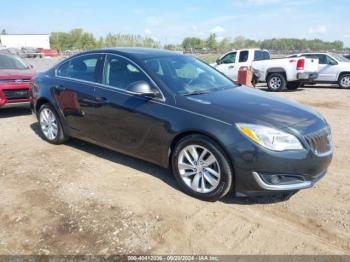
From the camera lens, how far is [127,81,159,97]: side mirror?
13.2 ft

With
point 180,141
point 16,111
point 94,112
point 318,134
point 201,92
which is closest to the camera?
point 318,134

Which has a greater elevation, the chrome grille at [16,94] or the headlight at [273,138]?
the headlight at [273,138]

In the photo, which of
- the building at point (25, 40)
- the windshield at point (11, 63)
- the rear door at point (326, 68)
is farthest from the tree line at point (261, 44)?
the windshield at point (11, 63)

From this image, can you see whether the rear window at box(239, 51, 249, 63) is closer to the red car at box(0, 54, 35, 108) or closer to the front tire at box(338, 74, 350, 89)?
the front tire at box(338, 74, 350, 89)

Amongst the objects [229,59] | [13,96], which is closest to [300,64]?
[229,59]

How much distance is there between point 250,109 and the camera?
12.4 feet

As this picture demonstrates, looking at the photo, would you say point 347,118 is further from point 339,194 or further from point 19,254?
point 19,254

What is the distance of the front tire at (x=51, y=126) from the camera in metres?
5.72

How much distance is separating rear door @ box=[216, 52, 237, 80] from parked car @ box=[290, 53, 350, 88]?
2.72 m

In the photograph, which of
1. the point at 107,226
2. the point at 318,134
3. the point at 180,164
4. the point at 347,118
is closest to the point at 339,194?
the point at 318,134

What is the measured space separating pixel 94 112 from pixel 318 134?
293 centimetres

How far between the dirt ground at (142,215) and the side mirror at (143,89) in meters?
1.13

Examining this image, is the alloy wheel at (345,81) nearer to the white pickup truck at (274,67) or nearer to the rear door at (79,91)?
the white pickup truck at (274,67)

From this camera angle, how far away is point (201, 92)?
13.9ft
